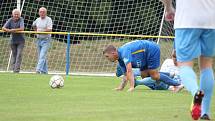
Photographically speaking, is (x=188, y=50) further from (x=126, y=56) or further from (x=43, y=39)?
(x=43, y=39)

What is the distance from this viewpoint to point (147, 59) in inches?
471

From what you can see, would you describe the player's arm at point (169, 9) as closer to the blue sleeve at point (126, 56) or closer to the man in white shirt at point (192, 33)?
the man in white shirt at point (192, 33)

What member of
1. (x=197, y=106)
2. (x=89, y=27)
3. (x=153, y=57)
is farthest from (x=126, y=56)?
(x=89, y=27)

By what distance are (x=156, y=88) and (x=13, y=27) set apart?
6822 mm

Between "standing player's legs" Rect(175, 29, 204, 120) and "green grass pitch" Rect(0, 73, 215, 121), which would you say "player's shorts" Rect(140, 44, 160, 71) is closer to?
"green grass pitch" Rect(0, 73, 215, 121)

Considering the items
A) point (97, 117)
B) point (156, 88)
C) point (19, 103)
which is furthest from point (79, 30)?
point (97, 117)

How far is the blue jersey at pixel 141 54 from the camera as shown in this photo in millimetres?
11625

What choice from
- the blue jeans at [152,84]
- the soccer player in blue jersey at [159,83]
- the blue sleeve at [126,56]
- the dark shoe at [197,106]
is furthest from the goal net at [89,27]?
the dark shoe at [197,106]

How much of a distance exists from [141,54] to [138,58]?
122 mm

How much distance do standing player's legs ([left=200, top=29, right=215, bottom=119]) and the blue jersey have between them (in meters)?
4.78

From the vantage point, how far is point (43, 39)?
1825 centimetres

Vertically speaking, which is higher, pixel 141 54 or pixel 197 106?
pixel 197 106

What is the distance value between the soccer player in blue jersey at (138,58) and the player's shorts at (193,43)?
187 inches

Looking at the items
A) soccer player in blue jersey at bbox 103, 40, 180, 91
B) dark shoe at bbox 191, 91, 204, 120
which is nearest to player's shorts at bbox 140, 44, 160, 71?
soccer player in blue jersey at bbox 103, 40, 180, 91
